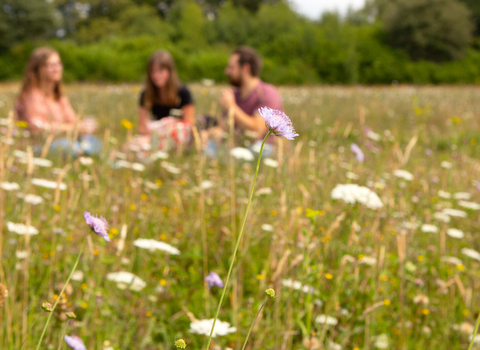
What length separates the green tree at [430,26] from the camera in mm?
24814

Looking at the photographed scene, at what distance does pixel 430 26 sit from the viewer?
82.1 ft

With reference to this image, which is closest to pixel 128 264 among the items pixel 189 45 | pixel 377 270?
pixel 377 270

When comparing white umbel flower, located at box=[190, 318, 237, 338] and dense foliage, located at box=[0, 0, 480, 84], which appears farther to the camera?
dense foliage, located at box=[0, 0, 480, 84]

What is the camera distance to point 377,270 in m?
1.65

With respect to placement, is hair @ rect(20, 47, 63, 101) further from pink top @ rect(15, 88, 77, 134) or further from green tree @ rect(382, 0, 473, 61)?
green tree @ rect(382, 0, 473, 61)

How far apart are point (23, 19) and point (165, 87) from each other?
2192 centimetres

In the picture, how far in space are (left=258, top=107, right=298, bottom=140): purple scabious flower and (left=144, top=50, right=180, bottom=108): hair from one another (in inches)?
164

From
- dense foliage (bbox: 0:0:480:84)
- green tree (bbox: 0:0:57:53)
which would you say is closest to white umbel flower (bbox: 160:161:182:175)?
dense foliage (bbox: 0:0:480:84)

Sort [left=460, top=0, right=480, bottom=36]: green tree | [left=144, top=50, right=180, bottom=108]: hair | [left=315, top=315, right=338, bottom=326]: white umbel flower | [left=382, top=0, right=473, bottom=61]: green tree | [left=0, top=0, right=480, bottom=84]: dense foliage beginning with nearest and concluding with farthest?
1. [left=315, top=315, right=338, bottom=326]: white umbel flower
2. [left=144, top=50, right=180, bottom=108]: hair
3. [left=0, top=0, right=480, bottom=84]: dense foliage
4. [left=382, top=0, right=473, bottom=61]: green tree
5. [left=460, top=0, right=480, bottom=36]: green tree

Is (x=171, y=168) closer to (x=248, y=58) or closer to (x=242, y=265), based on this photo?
(x=242, y=265)

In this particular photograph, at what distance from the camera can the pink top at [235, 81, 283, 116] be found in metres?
4.19

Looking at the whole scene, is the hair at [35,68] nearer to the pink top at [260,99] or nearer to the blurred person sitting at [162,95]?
the blurred person sitting at [162,95]

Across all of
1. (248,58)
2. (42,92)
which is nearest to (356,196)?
(248,58)

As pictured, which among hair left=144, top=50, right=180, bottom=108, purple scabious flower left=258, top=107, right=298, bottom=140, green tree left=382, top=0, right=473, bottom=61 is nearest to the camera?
purple scabious flower left=258, top=107, right=298, bottom=140
